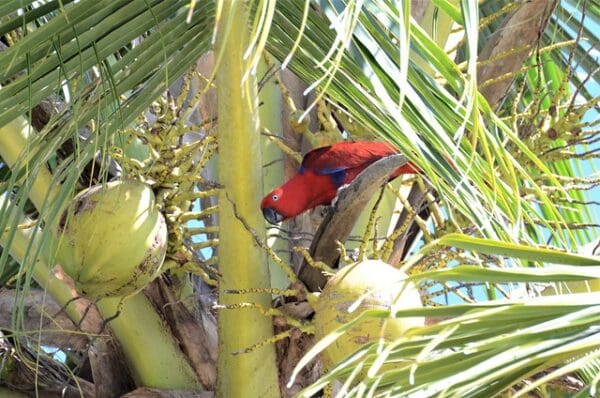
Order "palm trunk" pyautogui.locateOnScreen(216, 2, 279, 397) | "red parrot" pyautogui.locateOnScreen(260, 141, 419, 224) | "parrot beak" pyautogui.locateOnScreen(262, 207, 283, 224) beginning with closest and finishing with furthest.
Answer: "palm trunk" pyautogui.locateOnScreen(216, 2, 279, 397) < "parrot beak" pyautogui.locateOnScreen(262, 207, 283, 224) < "red parrot" pyautogui.locateOnScreen(260, 141, 419, 224)

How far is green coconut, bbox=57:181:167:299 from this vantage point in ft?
5.64

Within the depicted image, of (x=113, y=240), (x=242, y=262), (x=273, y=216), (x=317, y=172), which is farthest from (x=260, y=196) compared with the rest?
(x=317, y=172)

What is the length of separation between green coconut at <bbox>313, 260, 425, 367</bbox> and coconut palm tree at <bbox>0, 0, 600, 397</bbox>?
1 centimetres

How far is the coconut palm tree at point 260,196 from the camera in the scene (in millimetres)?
1019

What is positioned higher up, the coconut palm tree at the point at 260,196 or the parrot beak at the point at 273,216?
the coconut palm tree at the point at 260,196

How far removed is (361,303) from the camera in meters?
1.57

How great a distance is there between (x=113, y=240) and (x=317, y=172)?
114 cm

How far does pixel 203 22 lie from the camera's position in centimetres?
171

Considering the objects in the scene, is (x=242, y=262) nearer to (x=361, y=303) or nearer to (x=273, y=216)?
(x=361, y=303)

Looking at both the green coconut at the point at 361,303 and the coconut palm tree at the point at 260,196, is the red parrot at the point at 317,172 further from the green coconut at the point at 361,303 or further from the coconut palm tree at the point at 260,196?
the green coconut at the point at 361,303

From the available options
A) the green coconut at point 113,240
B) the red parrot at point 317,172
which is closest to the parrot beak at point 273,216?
the red parrot at point 317,172

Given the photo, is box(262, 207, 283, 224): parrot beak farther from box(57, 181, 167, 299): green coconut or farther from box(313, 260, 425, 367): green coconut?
box(313, 260, 425, 367): green coconut

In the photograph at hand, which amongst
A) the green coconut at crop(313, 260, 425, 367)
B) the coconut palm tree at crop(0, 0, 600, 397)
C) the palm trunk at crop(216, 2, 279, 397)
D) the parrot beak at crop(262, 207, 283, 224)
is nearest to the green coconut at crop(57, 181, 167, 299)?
the coconut palm tree at crop(0, 0, 600, 397)

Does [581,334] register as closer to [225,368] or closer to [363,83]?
[363,83]
